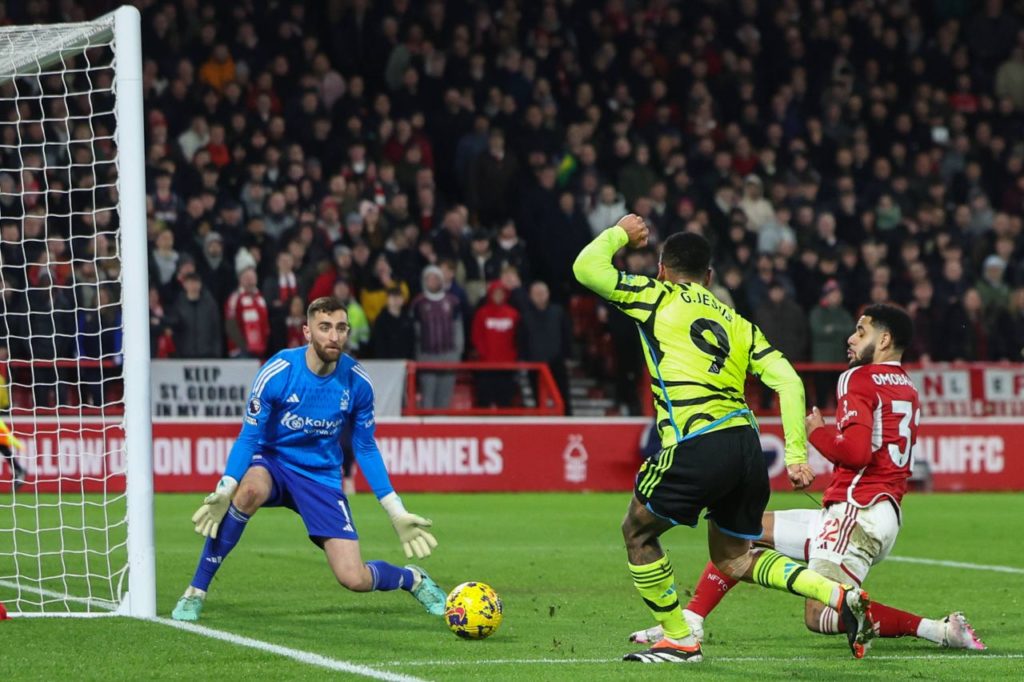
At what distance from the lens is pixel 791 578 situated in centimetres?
717

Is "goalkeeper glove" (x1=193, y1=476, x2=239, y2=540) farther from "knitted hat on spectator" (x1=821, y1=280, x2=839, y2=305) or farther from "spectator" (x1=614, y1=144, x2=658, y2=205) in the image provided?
"spectator" (x1=614, y1=144, x2=658, y2=205)

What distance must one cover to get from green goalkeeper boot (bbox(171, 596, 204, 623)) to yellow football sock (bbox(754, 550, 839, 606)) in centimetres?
302

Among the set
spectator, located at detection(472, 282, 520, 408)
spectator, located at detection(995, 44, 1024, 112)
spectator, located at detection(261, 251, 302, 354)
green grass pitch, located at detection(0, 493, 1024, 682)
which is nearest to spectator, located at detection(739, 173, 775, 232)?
spectator, located at detection(472, 282, 520, 408)

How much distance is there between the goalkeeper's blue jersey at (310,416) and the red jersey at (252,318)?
9.31 meters

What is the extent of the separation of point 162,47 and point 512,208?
4.74 meters

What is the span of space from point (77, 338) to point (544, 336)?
273 inches

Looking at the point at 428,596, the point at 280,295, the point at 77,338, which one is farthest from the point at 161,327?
the point at 428,596

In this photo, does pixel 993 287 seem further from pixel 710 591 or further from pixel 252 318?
pixel 710 591

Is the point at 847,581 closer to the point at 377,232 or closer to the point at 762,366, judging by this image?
the point at 762,366

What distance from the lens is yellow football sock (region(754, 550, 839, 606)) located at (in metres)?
7.02

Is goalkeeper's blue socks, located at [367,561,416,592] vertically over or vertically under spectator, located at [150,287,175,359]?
under

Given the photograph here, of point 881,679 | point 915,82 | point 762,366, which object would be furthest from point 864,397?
point 915,82

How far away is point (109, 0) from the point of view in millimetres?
22438

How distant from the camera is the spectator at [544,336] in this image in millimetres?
19219
